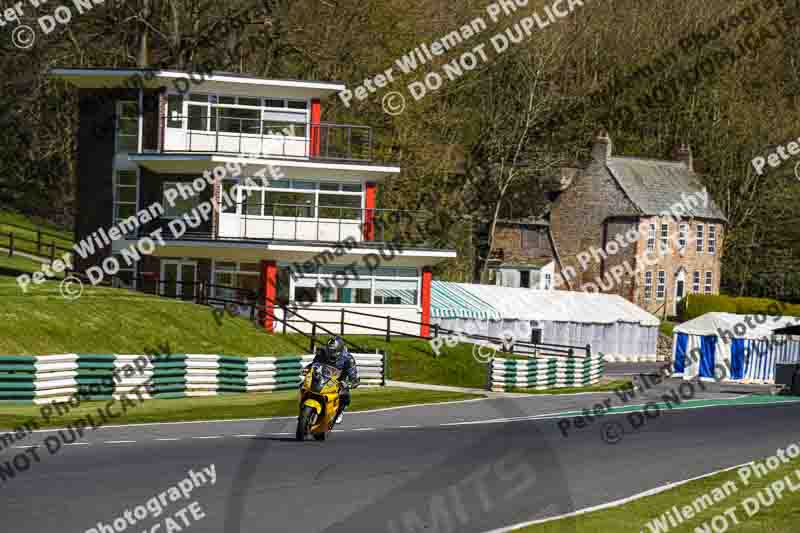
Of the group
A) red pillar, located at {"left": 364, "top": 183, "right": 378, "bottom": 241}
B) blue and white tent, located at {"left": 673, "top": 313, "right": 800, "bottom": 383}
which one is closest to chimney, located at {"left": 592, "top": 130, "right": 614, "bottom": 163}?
blue and white tent, located at {"left": 673, "top": 313, "right": 800, "bottom": 383}

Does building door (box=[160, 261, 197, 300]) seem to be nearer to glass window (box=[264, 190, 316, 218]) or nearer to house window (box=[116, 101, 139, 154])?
glass window (box=[264, 190, 316, 218])

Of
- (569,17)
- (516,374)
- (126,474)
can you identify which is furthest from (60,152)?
(126,474)

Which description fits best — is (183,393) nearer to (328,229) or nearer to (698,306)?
(328,229)

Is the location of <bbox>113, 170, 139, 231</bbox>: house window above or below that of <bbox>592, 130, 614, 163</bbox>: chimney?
below

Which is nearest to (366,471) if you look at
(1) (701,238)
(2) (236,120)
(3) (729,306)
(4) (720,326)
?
(2) (236,120)

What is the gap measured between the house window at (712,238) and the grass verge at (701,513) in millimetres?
67304

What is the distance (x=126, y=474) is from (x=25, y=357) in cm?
1329

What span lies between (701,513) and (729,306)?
66720 mm

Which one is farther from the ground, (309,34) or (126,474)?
(309,34)

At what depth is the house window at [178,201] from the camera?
50156mm

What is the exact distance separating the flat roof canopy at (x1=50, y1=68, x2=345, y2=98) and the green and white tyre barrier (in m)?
13.4

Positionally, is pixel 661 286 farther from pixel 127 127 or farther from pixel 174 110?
pixel 127 127

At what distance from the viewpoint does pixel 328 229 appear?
50781 millimetres

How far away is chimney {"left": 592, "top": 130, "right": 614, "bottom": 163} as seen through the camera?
79.3m
